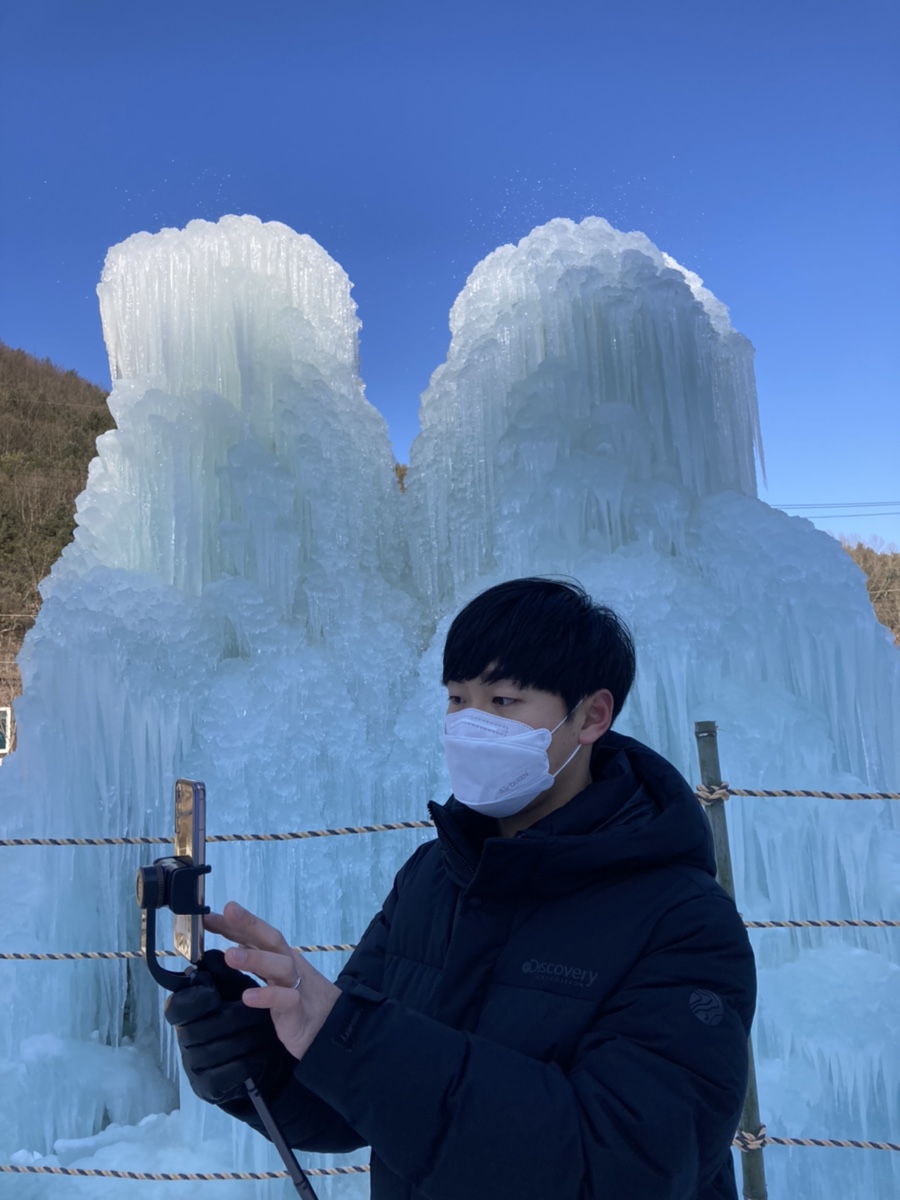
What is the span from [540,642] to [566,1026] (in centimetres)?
41

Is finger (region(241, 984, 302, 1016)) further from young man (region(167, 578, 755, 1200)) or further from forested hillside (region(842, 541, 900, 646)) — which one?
forested hillside (region(842, 541, 900, 646))

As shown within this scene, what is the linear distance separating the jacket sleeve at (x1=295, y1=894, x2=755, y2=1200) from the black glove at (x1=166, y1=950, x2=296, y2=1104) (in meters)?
0.17

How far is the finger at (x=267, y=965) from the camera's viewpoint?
0.83 meters

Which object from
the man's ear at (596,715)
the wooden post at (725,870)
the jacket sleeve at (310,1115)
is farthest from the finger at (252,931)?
the wooden post at (725,870)

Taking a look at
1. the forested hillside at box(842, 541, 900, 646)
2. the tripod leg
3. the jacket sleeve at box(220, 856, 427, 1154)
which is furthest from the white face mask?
the forested hillside at box(842, 541, 900, 646)

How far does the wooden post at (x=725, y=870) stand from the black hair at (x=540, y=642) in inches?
49.5

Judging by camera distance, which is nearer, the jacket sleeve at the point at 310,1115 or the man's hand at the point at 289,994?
the man's hand at the point at 289,994

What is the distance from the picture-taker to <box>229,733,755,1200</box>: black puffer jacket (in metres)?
0.80

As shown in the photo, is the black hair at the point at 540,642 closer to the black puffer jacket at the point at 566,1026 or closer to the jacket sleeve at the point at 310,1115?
the black puffer jacket at the point at 566,1026

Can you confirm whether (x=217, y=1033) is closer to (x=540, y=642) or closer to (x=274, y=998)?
(x=274, y=998)

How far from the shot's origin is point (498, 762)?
1.09 metres

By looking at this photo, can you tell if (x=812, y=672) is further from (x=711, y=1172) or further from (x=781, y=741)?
(x=711, y=1172)

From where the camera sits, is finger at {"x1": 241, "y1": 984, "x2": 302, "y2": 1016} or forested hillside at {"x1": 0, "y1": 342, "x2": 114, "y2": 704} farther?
forested hillside at {"x1": 0, "y1": 342, "x2": 114, "y2": 704}

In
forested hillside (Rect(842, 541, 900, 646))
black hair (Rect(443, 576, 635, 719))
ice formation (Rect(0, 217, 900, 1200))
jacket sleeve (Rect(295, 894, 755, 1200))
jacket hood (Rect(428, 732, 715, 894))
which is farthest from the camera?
forested hillside (Rect(842, 541, 900, 646))
